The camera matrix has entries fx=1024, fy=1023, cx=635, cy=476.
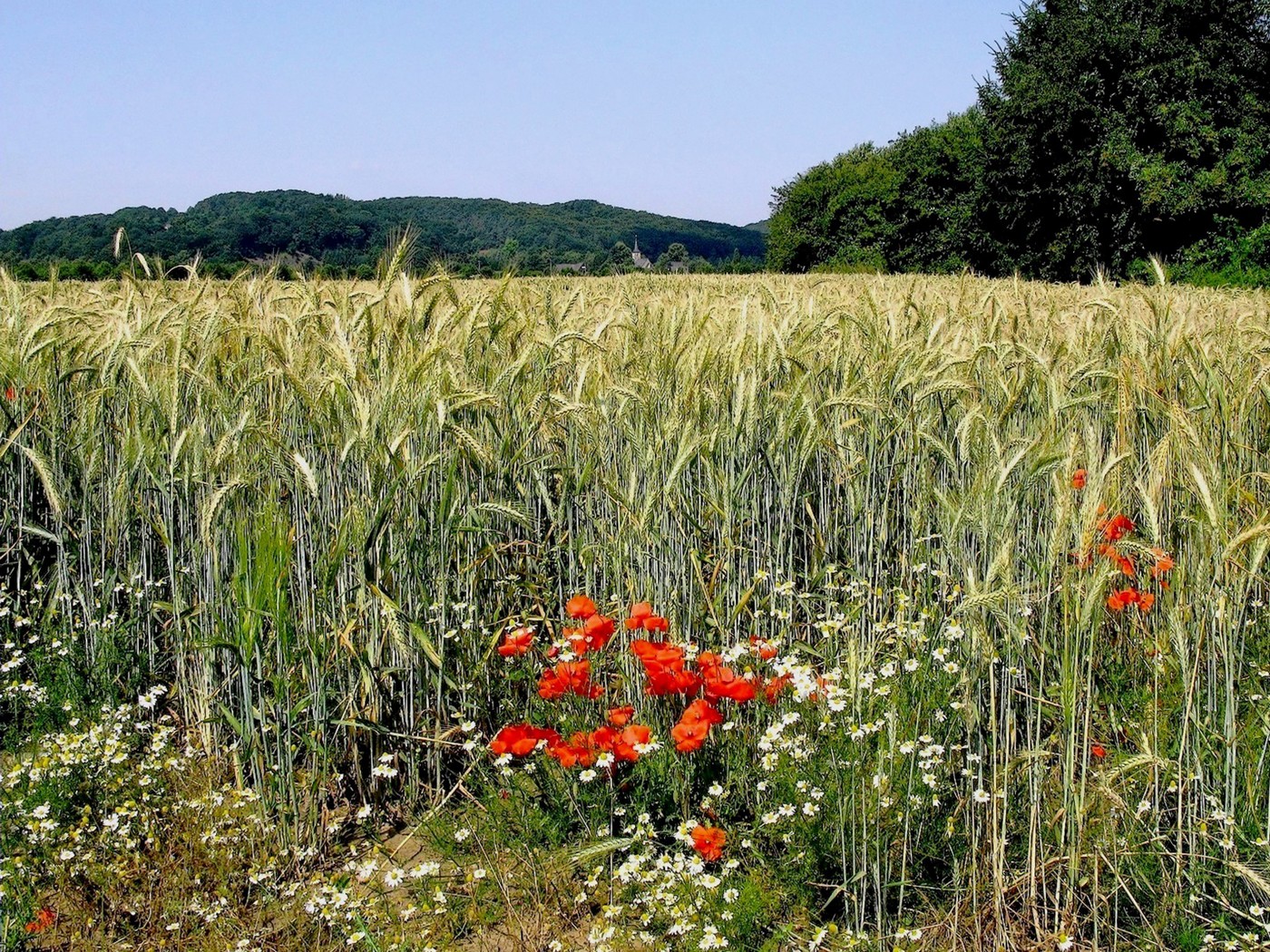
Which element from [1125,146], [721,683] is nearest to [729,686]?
[721,683]

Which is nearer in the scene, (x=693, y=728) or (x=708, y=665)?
(x=693, y=728)

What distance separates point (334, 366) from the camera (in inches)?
114

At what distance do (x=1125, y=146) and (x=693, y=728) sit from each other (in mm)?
21862

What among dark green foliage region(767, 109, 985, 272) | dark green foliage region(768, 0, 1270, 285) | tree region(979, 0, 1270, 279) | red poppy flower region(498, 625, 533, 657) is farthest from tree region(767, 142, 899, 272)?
red poppy flower region(498, 625, 533, 657)

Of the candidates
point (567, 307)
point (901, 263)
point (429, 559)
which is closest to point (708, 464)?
point (429, 559)

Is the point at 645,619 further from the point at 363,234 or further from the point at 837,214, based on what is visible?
the point at 837,214

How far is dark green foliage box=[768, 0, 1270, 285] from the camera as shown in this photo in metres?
19.4

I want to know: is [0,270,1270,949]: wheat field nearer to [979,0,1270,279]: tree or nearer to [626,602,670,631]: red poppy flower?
[626,602,670,631]: red poppy flower

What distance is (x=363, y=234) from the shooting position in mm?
12586

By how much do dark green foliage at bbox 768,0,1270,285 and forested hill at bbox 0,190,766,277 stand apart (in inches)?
280

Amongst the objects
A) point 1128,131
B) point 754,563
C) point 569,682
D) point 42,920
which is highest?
point 1128,131

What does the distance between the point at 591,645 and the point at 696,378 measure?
0.88 metres

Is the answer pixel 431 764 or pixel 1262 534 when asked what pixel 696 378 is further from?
pixel 1262 534

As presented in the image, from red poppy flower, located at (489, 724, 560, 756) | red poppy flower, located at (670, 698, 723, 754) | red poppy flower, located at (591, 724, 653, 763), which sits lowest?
red poppy flower, located at (489, 724, 560, 756)
